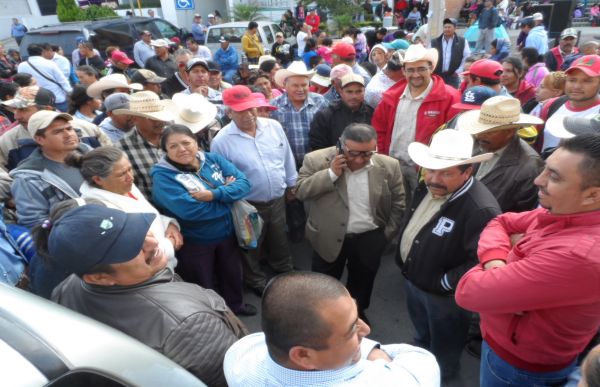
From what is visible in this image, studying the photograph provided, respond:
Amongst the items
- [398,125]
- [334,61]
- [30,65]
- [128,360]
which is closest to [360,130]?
[398,125]

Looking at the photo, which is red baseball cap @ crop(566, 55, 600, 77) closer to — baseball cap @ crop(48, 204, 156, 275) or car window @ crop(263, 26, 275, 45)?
baseball cap @ crop(48, 204, 156, 275)

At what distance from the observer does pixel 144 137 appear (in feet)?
10.9

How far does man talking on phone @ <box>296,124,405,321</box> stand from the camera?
289cm

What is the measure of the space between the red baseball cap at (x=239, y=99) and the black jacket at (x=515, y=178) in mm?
1944

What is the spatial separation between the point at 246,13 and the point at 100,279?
885 inches

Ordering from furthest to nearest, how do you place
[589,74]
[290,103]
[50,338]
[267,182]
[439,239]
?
[290,103], [267,182], [589,74], [439,239], [50,338]

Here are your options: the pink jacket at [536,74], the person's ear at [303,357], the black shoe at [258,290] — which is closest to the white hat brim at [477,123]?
the person's ear at [303,357]

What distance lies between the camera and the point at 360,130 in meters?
2.68

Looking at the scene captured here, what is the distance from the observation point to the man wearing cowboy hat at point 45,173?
2596 mm

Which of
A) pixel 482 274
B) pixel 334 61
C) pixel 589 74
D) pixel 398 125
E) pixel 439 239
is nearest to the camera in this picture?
pixel 482 274

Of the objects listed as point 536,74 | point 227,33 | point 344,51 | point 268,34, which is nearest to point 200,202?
point 344,51

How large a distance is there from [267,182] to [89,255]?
2250 millimetres

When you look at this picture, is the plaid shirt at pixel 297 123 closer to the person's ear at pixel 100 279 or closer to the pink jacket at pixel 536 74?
the person's ear at pixel 100 279

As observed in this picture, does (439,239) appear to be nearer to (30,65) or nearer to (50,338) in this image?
(50,338)
